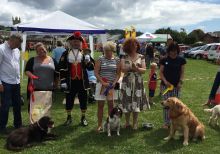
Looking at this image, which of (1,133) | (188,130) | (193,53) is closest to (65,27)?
(1,133)

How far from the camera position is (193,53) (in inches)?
1476

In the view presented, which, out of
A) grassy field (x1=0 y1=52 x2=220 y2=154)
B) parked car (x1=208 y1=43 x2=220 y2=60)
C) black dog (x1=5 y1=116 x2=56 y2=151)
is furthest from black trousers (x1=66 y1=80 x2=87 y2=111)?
parked car (x1=208 y1=43 x2=220 y2=60)

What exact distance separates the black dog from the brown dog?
2.27 metres

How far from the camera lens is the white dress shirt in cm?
667

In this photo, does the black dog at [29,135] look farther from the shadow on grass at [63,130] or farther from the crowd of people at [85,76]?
the crowd of people at [85,76]

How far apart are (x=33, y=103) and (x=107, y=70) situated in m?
1.71

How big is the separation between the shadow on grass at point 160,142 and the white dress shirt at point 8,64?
2834 mm

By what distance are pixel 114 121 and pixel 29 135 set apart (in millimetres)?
1637

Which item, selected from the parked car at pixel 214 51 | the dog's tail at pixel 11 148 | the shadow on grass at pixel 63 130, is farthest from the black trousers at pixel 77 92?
the parked car at pixel 214 51

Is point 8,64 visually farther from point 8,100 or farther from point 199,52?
point 199,52

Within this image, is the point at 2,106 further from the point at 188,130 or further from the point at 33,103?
the point at 188,130

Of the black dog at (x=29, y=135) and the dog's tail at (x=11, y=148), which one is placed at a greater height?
the black dog at (x=29, y=135)

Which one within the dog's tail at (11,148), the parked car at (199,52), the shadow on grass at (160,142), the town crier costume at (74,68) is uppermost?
the town crier costume at (74,68)

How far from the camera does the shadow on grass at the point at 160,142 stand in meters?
6.27
